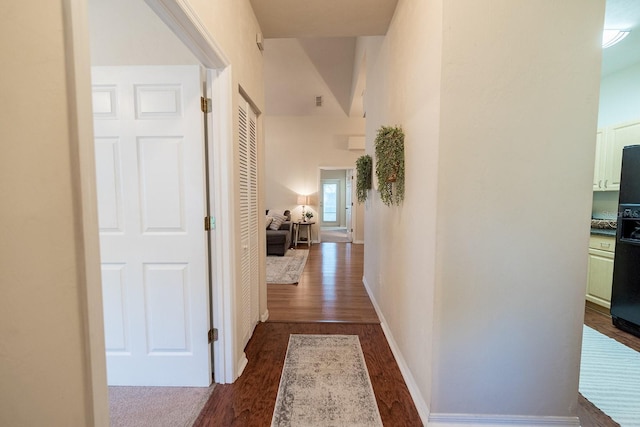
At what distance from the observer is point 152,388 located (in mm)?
1704

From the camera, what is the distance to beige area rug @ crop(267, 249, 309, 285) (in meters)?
3.98

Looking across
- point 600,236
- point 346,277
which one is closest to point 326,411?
point 346,277

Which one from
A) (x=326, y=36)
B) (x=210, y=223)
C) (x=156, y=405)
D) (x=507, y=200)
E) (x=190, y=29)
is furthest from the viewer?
(x=326, y=36)

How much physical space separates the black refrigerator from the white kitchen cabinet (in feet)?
0.75

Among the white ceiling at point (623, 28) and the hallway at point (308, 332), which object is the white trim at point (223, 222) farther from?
the white ceiling at point (623, 28)

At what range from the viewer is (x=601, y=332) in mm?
2459

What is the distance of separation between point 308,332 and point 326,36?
2.88 m

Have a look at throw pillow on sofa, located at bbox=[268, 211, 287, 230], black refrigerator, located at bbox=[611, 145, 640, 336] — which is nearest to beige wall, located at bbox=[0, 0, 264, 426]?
black refrigerator, located at bbox=[611, 145, 640, 336]

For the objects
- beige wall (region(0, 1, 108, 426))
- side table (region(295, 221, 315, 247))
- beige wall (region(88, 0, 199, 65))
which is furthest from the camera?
side table (region(295, 221, 315, 247))

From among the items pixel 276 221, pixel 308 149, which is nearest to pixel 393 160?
pixel 276 221

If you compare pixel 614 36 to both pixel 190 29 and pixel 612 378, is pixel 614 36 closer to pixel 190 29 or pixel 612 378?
pixel 612 378

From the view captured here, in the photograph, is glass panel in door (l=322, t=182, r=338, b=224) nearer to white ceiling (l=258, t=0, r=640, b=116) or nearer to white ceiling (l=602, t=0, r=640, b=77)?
white ceiling (l=258, t=0, r=640, b=116)

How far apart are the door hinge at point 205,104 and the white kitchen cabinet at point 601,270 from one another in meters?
3.91

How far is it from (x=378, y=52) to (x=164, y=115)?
228cm
